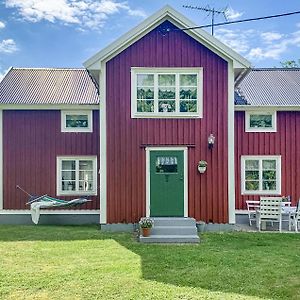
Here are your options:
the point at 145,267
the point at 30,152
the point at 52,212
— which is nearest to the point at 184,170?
the point at 145,267

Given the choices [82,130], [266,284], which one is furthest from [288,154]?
[266,284]

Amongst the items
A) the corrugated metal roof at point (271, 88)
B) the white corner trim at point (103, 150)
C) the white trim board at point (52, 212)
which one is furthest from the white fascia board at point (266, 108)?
the white trim board at point (52, 212)

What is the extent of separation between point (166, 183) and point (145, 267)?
4.14 m

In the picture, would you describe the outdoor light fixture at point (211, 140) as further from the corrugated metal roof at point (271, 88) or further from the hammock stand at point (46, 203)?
the hammock stand at point (46, 203)

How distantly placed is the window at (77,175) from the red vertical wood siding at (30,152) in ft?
0.73

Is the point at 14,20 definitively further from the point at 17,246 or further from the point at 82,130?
the point at 17,246

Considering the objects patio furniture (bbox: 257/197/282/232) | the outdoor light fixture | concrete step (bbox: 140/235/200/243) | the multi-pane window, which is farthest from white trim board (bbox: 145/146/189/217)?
the multi-pane window

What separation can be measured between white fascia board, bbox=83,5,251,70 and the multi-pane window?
8.40 feet

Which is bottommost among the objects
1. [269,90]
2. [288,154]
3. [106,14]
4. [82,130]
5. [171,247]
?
[171,247]

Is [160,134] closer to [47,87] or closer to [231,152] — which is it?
[231,152]

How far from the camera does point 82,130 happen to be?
42.1ft

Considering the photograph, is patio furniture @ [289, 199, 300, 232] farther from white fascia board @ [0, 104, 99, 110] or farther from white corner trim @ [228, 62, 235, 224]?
white fascia board @ [0, 104, 99, 110]

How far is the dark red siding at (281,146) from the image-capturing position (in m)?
12.8

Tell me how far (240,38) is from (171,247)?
→ 14523 mm
